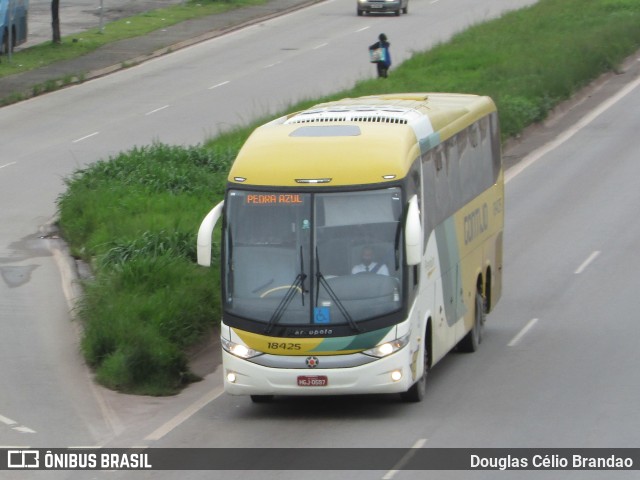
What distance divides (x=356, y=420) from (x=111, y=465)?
2.81m

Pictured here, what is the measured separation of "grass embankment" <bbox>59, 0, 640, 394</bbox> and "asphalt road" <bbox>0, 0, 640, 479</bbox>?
0.55 m

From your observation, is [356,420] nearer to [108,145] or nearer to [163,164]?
[163,164]

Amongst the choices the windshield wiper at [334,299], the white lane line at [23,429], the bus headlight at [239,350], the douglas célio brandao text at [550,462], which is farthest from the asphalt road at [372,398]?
the windshield wiper at [334,299]

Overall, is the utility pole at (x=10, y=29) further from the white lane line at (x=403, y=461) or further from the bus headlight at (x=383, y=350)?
the white lane line at (x=403, y=461)

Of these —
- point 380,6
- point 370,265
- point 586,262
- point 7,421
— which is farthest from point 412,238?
point 380,6

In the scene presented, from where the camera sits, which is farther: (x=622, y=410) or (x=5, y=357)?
(x=5, y=357)

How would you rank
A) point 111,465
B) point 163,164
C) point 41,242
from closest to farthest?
point 111,465
point 41,242
point 163,164

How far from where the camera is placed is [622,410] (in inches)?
583

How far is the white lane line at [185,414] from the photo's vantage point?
47.5ft

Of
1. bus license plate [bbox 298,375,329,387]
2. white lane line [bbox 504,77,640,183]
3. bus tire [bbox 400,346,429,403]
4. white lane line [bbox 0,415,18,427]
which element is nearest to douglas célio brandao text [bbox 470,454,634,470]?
bus license plate [bbox 298,375,329,387]

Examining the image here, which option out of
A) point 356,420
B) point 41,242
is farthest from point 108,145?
point 356,420

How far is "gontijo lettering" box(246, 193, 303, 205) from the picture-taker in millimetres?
14367

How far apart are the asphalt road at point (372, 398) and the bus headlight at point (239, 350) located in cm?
79

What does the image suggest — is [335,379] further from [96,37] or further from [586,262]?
[96,37]
